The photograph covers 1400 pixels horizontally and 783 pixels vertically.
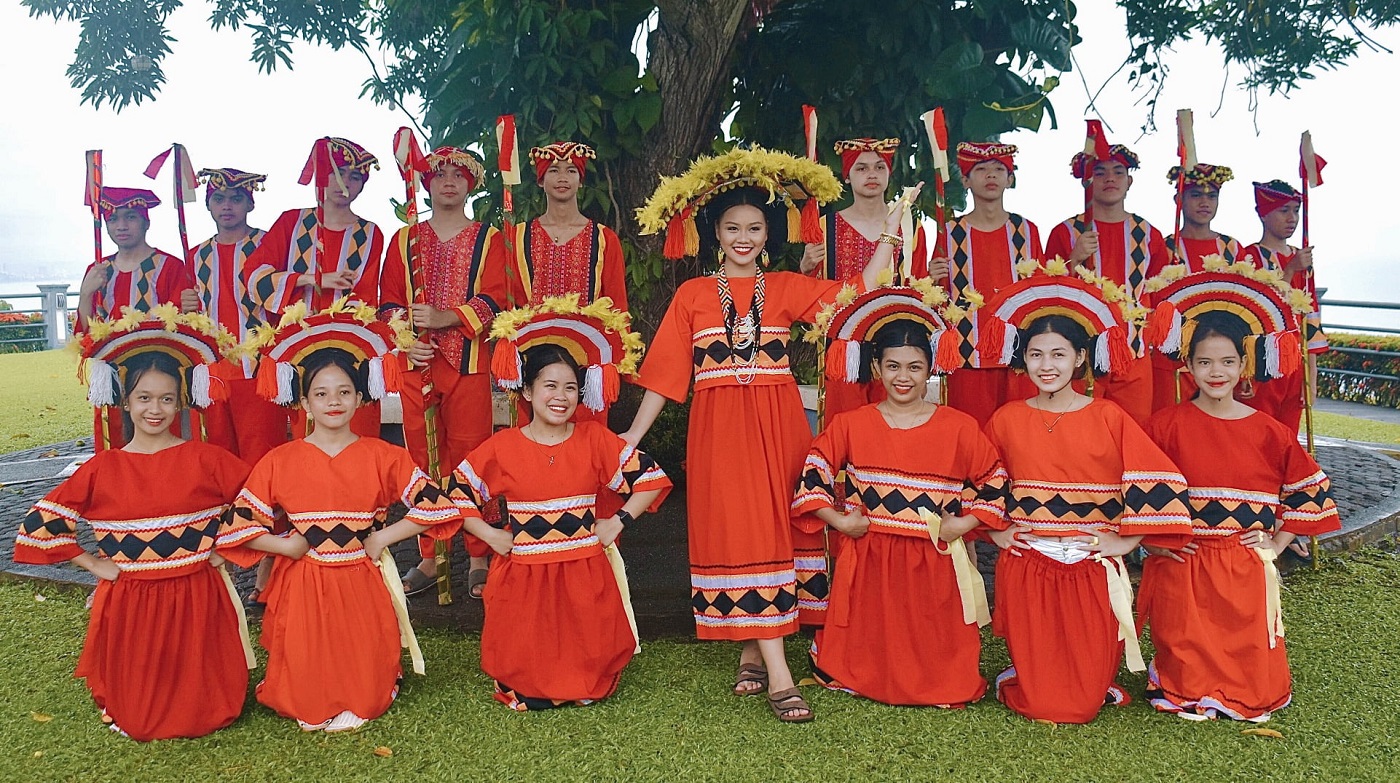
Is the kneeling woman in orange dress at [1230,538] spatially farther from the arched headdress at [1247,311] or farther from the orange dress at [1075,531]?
the orange dress at [1075,531]

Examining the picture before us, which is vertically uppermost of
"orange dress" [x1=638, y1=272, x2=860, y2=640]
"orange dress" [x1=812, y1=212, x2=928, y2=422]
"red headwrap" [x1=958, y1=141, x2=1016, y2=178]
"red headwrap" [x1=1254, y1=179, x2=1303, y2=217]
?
"red headwrap" [x1=958, y1=141, x2=1016, y2=178]

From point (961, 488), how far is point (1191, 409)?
845mm

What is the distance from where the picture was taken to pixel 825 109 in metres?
5.75

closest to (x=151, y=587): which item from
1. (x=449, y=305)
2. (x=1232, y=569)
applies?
(x=449, y=305)

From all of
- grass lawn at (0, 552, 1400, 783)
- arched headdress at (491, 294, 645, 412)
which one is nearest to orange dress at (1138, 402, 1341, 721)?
grass lawn at (0, 552, 1400, 783)

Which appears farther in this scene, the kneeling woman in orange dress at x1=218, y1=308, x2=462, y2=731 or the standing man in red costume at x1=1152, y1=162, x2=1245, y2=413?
the standing man in red costume at x1=1152, y1=162, x2=1245, y2=413

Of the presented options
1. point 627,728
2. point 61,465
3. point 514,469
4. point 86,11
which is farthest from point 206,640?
point 61,465

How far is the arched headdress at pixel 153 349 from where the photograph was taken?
3150 millimetres

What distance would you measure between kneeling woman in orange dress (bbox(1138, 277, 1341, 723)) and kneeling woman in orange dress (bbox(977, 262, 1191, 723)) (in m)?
0.16

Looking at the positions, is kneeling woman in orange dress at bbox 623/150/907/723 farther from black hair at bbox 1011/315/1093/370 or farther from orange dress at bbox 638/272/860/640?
black hair at bbox 1011/315/1093/370

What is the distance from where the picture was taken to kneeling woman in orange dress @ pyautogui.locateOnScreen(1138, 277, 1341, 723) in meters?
3.11

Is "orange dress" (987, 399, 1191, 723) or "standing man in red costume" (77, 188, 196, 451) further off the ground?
"standing man in red costume" (77, 188, 196, 451)

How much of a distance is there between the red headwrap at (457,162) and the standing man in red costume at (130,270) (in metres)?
1.41

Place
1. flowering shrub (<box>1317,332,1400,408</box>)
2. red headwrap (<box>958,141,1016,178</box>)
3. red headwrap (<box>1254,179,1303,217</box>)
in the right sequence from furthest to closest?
flowering shrub (<box>1317,332,1400,408</box>), red headwrap (<box>1254,179,1303,217</box>), red headwrap (<box>958,141,1016,178</box>)
